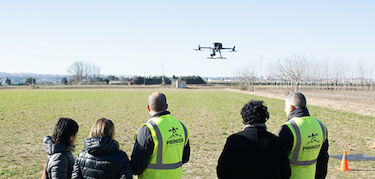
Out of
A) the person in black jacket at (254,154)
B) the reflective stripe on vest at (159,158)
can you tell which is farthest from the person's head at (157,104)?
the person in black jacket at (254,154)

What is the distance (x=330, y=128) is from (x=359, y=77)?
88060mm

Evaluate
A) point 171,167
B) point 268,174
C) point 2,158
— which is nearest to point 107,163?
point 171,167

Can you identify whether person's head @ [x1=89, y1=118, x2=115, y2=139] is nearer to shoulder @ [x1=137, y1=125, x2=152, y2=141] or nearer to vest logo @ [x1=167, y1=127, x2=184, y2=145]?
shoulder @ [x1=137, y1=125, x2=152, y2=141]

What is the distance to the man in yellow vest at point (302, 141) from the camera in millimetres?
3538

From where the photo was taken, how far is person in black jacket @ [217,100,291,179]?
10.1 feet

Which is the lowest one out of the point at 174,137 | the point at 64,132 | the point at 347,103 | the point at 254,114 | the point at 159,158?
the point at 347,103

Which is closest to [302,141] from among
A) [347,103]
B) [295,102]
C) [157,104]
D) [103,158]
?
[295,102]

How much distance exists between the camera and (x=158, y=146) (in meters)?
3.36

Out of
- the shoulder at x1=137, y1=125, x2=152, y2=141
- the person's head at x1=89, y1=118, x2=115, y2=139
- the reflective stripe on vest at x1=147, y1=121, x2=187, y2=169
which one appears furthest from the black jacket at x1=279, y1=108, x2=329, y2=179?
the person's head at x1=89, y1=118, x2=115, y2=139

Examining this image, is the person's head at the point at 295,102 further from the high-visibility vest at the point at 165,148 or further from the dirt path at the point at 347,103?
the dirt path at the point at 347,103

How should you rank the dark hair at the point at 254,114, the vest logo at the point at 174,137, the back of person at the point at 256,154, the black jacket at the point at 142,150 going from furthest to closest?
the vest logo at the point at 174,137 < the black jacket at the point at 142,150 < the dark hair at the point at 254,114 < the back of person at the point at 256,154

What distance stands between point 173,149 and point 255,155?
36.4 inches

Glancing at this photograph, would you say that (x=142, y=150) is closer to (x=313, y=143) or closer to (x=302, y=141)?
(x=302, y=141)

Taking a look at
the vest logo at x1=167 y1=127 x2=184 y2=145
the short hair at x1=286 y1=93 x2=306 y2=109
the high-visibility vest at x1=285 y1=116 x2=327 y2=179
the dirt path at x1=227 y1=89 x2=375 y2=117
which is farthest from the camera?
the dirt path at x1=227 y1=89 x2=375 y2=117
